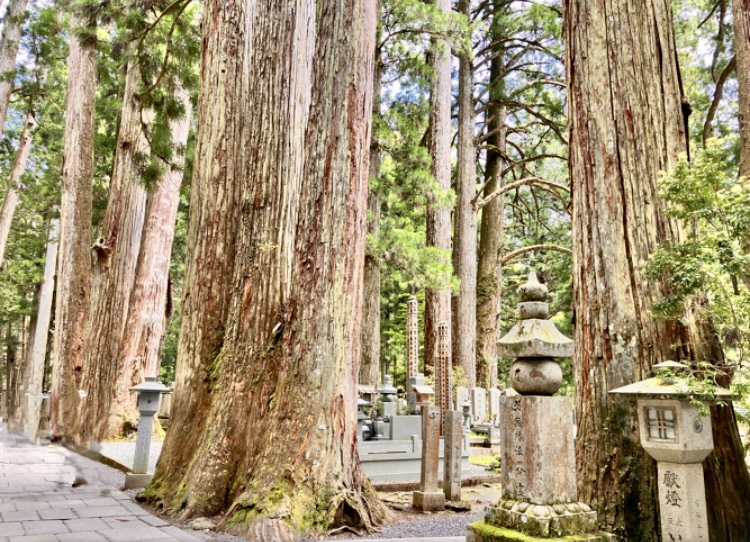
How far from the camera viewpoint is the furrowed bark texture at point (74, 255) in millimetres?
10336

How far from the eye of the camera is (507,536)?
10.8 feet

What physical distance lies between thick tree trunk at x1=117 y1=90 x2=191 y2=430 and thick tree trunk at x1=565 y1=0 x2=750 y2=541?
769cm

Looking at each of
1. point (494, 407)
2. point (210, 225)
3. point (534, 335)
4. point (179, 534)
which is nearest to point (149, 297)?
point (210, 225)

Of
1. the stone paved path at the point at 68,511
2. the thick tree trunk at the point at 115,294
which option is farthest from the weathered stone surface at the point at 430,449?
the thick tree trunk at the point at 115,294

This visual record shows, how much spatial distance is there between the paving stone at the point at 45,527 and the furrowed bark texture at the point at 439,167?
864 centimetres

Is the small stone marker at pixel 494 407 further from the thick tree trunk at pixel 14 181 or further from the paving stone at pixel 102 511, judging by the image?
the thick tree trunk at pixel 14 181

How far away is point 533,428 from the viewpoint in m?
3.44

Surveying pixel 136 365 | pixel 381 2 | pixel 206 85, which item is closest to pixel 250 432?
pixel 206 85

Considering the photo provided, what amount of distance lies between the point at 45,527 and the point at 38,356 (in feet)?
44.0

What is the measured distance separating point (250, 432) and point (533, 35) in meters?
13.7

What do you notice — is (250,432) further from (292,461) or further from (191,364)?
(191,364)

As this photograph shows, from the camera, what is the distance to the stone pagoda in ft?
10.8

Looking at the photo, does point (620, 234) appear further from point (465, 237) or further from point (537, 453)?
point (465, 237)

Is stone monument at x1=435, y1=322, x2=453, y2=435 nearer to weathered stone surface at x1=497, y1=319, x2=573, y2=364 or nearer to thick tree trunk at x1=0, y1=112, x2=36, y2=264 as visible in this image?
weathered stone surface at x1=497, y1=319, x2=573, y2=364
